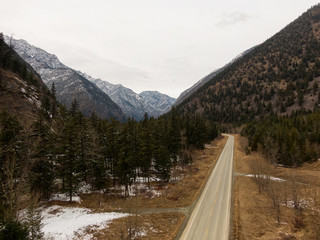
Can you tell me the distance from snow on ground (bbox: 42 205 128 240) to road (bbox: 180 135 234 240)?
978 cm

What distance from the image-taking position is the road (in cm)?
1866

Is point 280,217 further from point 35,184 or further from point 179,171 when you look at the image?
point 35,184

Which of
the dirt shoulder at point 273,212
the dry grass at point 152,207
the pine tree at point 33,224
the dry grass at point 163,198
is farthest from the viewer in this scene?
the dry grass at point 163,198

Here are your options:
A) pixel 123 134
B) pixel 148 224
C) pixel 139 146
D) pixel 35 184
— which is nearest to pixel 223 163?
pixel 139 146

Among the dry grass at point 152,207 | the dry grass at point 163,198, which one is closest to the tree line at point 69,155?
the dry grass at point 163,198

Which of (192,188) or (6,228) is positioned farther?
(192,188)

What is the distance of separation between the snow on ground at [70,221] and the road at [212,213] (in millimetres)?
9783

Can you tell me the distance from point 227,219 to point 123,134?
2294 centimetres

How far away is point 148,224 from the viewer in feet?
69.6

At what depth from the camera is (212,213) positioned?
23094 millimetres

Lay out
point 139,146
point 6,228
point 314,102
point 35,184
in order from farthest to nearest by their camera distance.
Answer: point 314,102, point 139,146, point 35,184, point 6,228

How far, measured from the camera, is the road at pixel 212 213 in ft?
61.2

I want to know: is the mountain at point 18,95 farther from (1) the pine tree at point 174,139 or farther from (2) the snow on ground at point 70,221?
(1) the pine tree at point 174,139

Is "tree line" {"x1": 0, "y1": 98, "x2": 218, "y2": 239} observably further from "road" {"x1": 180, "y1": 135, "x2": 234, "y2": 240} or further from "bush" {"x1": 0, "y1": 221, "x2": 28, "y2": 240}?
"bush" {"x1": 0, "y1": 221, "x2": 28, "y2": 240}
